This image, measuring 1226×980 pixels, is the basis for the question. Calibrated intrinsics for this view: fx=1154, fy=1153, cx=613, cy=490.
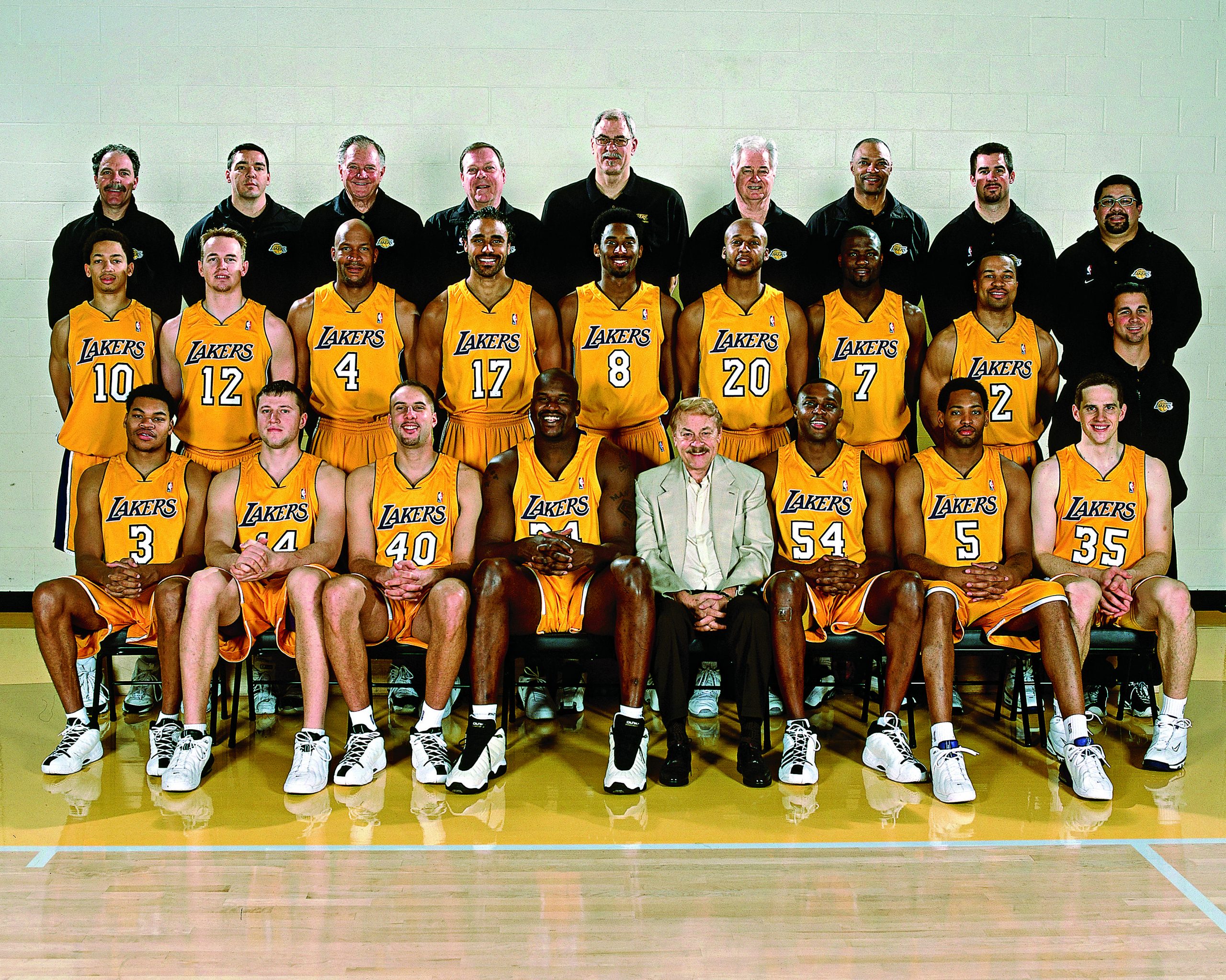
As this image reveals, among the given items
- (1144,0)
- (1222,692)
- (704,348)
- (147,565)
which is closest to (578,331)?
(704,348)

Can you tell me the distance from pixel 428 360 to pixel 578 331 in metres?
0.63

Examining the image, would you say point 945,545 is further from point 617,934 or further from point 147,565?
point 147,565

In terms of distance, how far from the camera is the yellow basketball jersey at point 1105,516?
4305mm

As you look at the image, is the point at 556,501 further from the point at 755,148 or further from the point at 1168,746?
the point at 1168,746

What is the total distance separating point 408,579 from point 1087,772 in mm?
2313

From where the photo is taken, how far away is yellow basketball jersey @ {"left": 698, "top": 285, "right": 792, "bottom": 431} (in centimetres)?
468

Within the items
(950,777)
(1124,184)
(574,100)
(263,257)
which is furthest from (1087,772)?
(574,100)

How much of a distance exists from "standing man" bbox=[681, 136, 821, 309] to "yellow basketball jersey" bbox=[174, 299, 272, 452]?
1.88 m

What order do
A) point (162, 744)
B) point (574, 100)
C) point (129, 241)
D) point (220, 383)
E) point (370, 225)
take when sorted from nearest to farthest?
point (162, 744)
point (220, 383)
point (129, 241)
point (370, 225)
point (574, 100)

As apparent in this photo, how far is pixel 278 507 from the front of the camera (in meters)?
4.23

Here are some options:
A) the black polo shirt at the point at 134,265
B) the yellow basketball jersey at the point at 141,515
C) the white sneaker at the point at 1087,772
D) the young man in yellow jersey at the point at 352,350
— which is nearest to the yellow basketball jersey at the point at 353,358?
the young man in yellow jersey at the point at 352,350

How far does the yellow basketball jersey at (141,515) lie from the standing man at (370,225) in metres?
1.23

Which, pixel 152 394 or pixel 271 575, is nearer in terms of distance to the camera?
pixel 271 575

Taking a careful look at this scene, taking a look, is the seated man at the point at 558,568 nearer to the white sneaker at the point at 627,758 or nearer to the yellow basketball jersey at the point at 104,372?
the white sneaker at the point at 627,758
